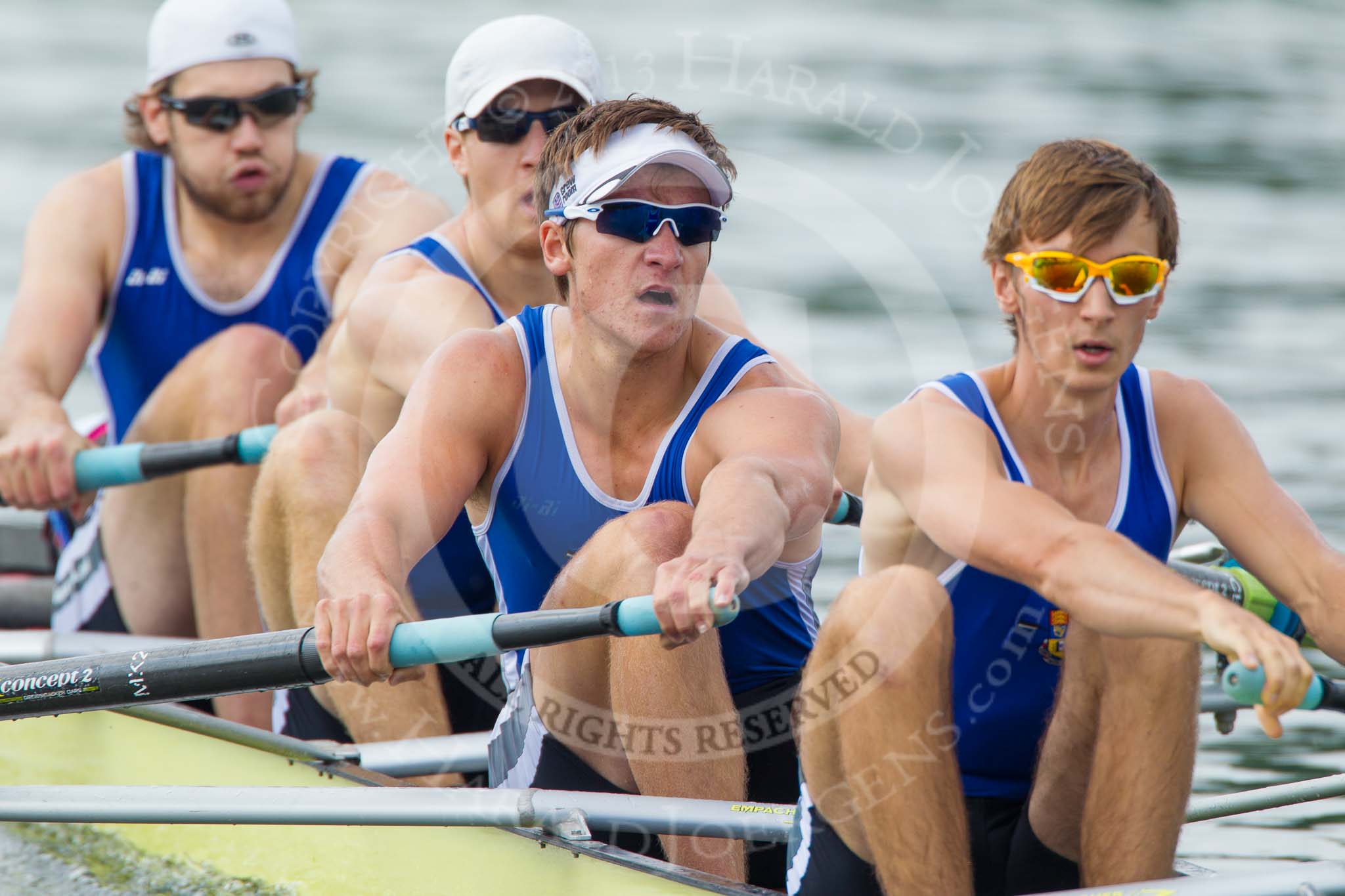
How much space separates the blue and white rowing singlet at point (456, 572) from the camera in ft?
12.9

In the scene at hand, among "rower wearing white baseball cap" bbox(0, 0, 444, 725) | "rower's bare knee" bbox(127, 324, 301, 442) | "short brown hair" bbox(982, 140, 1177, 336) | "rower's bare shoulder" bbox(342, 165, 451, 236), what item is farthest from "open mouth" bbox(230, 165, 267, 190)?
"short brown hair" bbox(982, 140, 1177, 336)

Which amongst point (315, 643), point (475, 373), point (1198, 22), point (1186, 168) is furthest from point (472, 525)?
point (1198, 22)

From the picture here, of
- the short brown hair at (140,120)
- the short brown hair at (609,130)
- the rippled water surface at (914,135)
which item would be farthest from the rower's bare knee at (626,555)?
the rippled water surface at (914,135)

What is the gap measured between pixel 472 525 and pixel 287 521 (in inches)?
29.9

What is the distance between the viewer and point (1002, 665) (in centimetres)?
297

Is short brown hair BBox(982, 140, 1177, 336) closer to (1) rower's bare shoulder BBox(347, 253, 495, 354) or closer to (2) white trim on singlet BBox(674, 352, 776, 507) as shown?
(2) white trim on singlet BBox(674, 352, 776, 507)

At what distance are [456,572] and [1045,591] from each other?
1.63m

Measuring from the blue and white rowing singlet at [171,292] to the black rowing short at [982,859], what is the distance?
8.55ft

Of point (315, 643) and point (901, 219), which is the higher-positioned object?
point (901, 219)

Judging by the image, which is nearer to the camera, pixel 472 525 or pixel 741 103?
pixel 472 525

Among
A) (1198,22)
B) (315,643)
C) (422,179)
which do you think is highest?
(1198,22)

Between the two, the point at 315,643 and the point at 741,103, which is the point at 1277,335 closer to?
the point at 741,103

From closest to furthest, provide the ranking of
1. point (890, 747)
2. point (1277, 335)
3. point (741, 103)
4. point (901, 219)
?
point (890, 747)
point (1277, 335)
point (901, 219)
point (741, 103)

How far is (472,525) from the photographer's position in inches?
136
